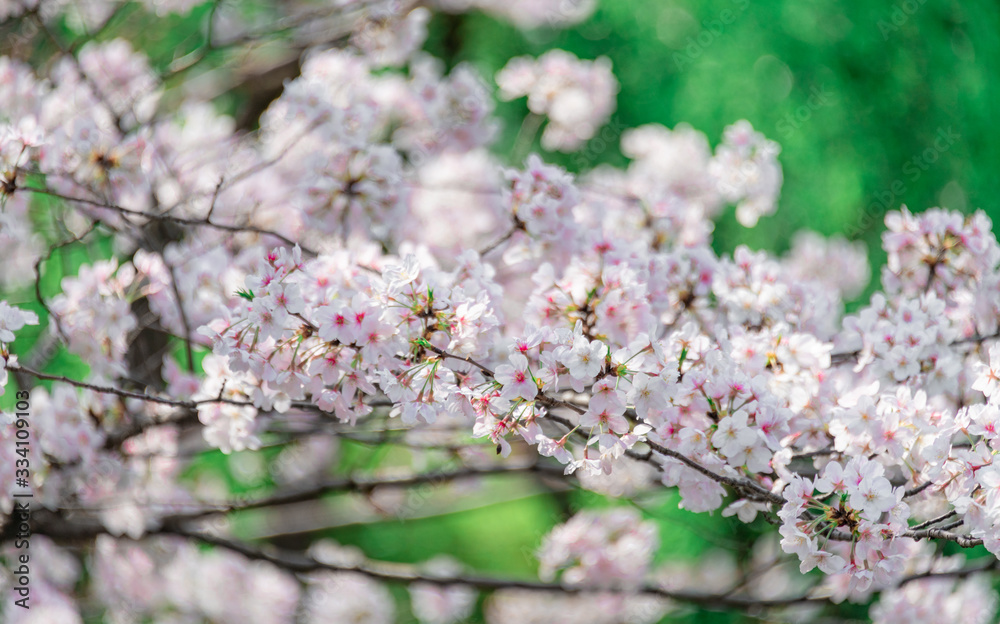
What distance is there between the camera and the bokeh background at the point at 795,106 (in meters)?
3.02

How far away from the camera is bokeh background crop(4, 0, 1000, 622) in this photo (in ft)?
9.90

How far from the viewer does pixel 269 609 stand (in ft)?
8.79

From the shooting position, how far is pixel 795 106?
10.9 ft

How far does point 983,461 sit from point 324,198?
1186 mm

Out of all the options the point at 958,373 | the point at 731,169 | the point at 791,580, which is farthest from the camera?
the point at 791,580

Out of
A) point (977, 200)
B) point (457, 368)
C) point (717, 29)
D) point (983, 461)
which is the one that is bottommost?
point (977, 200)

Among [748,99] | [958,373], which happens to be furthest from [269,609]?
[748,99]

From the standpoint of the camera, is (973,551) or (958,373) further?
(973,551)

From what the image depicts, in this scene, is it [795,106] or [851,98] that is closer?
[851,98]

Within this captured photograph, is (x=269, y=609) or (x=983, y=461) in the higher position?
(x=983, y=461)

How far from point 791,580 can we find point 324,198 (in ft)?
8.71

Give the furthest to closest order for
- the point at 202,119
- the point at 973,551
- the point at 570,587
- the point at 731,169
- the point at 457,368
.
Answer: the point at 973,551 < the point at 202,119 < the point at 731,169 < the point at 570,587 < the point at 457,368

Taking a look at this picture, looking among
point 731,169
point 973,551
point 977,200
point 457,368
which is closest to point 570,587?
point 457,368

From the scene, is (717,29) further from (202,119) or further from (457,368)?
(457,368)
